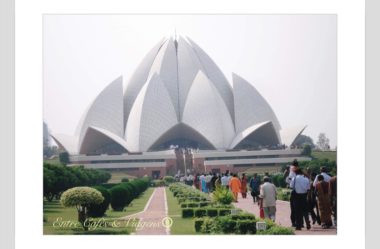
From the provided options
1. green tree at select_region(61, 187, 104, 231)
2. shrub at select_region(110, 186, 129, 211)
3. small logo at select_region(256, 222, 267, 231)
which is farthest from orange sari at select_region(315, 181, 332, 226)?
shrub at select_region(110, 186, 129, 211)

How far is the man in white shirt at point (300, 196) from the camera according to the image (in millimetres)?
7703

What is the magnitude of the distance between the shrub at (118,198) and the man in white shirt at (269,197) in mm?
2488

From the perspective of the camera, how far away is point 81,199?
27.1 ft

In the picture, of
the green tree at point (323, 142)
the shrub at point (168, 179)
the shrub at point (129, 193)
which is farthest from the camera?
the shrub at point (168, 179)

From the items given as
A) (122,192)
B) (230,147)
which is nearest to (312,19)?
(122,192)

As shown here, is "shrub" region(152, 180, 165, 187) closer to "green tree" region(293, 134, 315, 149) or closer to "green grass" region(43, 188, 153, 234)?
"green tree" region(293, 134, 315, 149)

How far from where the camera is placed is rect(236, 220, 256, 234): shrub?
313 inches

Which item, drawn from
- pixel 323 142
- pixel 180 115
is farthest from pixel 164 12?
pixel 180 115

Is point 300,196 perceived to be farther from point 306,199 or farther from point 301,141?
point 301,141

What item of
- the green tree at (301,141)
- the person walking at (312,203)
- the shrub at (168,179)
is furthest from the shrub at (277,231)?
the green tree at (301,141)

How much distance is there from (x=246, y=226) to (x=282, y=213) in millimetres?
1078

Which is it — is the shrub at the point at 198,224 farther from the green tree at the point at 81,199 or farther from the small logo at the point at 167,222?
the green tree at the point at 81,199

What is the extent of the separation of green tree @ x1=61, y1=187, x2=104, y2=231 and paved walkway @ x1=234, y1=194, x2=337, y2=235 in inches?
86.9
